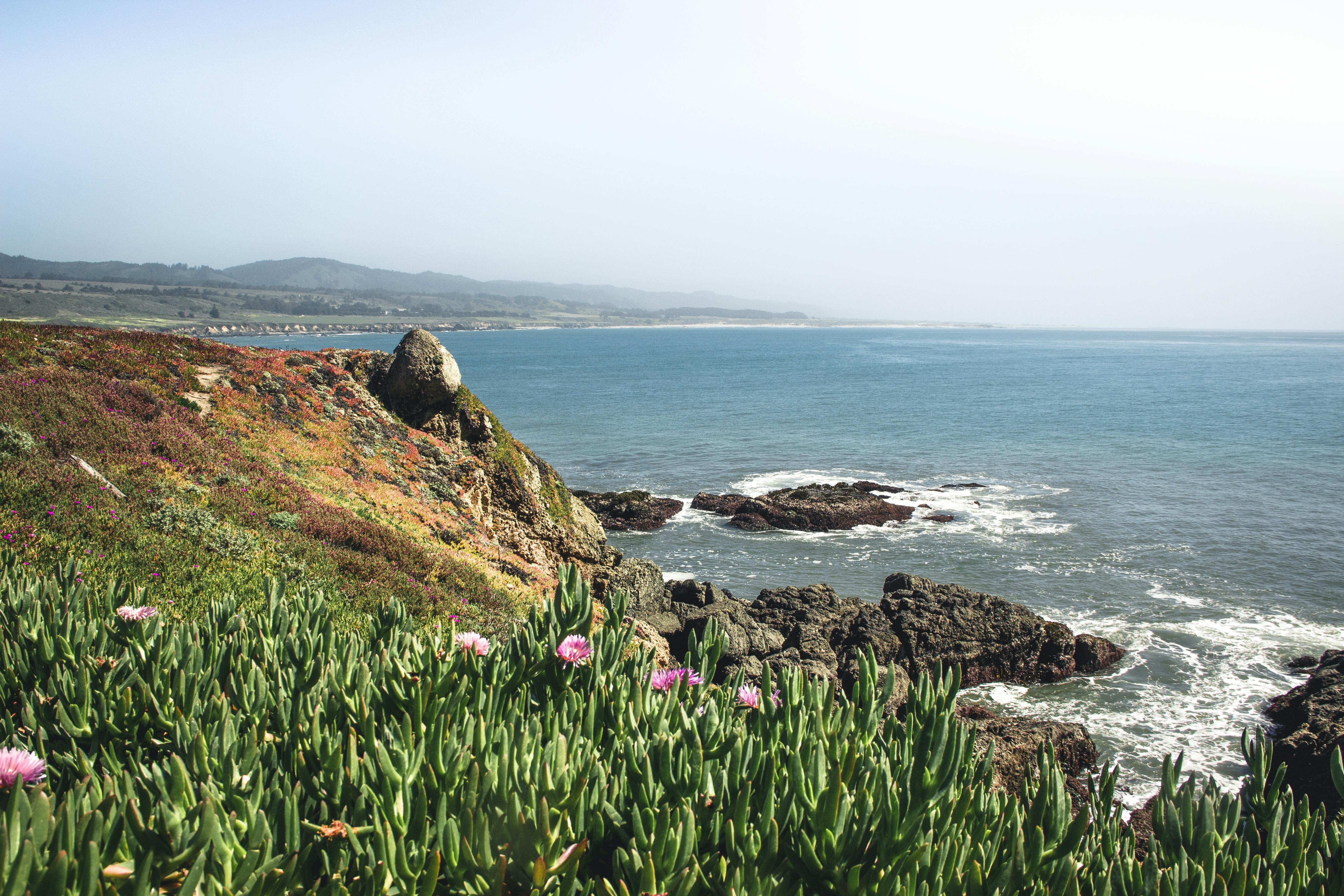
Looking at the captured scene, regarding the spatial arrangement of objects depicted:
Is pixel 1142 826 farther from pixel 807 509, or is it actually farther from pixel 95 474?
pixel 807 509

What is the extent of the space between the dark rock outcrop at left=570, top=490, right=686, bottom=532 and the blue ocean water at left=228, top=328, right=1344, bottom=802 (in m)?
0.64

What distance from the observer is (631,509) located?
2862 centimetres

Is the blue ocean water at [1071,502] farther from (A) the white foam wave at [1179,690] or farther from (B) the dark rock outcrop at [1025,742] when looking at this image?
(B) the dark rock outcrop at [1025,742]

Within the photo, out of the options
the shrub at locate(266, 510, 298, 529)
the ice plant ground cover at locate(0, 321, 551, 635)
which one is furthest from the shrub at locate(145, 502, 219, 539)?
the shrub at locate(266, 510, 298, 529)

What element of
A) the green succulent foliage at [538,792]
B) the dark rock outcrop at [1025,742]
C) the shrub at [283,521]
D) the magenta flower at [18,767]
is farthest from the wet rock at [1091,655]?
the magenta flower at [18,767]

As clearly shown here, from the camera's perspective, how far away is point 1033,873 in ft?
8.20

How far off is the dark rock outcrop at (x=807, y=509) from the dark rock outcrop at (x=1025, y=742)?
561 inches

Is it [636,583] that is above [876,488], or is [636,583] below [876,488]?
above

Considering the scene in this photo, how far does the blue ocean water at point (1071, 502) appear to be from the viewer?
1602 centimetres

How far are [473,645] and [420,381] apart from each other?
16.9m

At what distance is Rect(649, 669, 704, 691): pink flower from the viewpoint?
3.59 metres

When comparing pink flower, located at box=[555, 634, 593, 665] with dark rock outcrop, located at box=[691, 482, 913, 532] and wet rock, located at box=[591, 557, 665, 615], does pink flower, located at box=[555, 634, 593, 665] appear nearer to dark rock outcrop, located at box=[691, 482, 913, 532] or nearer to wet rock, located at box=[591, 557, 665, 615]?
wet rock, located at box=[591, 557, 665, 615]

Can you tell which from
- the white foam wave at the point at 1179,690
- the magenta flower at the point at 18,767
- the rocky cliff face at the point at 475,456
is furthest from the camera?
the rocky cliff face at the point at 475,456

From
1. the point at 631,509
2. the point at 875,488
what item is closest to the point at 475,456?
the point at 631,509
